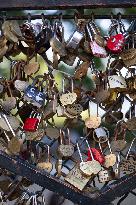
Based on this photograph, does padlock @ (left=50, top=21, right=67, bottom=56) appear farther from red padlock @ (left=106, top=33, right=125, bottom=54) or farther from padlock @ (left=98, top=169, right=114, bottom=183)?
padlock @ (left=98, top=169, right=114, bottom=183)

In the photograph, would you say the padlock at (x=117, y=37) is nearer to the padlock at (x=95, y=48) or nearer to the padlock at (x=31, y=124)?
the padlock at (x=95, y=48)

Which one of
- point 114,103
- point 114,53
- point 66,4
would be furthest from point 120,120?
point 66,4

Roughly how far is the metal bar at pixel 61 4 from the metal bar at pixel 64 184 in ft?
1.05

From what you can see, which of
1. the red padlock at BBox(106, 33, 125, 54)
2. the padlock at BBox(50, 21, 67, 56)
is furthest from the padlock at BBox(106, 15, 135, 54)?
the padlock at BBox(50, 21, 67, 56)

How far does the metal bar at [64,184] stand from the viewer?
1.12m

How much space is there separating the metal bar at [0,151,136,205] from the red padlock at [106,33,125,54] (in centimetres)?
31

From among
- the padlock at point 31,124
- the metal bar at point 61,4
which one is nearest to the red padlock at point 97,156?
the padlock at point 31,124

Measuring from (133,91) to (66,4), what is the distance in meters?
0.31

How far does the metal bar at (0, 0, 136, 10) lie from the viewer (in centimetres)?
111

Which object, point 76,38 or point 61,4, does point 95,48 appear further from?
point 61,4

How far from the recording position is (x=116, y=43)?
4.09ft

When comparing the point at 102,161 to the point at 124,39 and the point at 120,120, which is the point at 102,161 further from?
the point at 124,39

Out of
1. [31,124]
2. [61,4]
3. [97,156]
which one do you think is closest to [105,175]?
[97,156]

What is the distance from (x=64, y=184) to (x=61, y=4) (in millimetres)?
404
